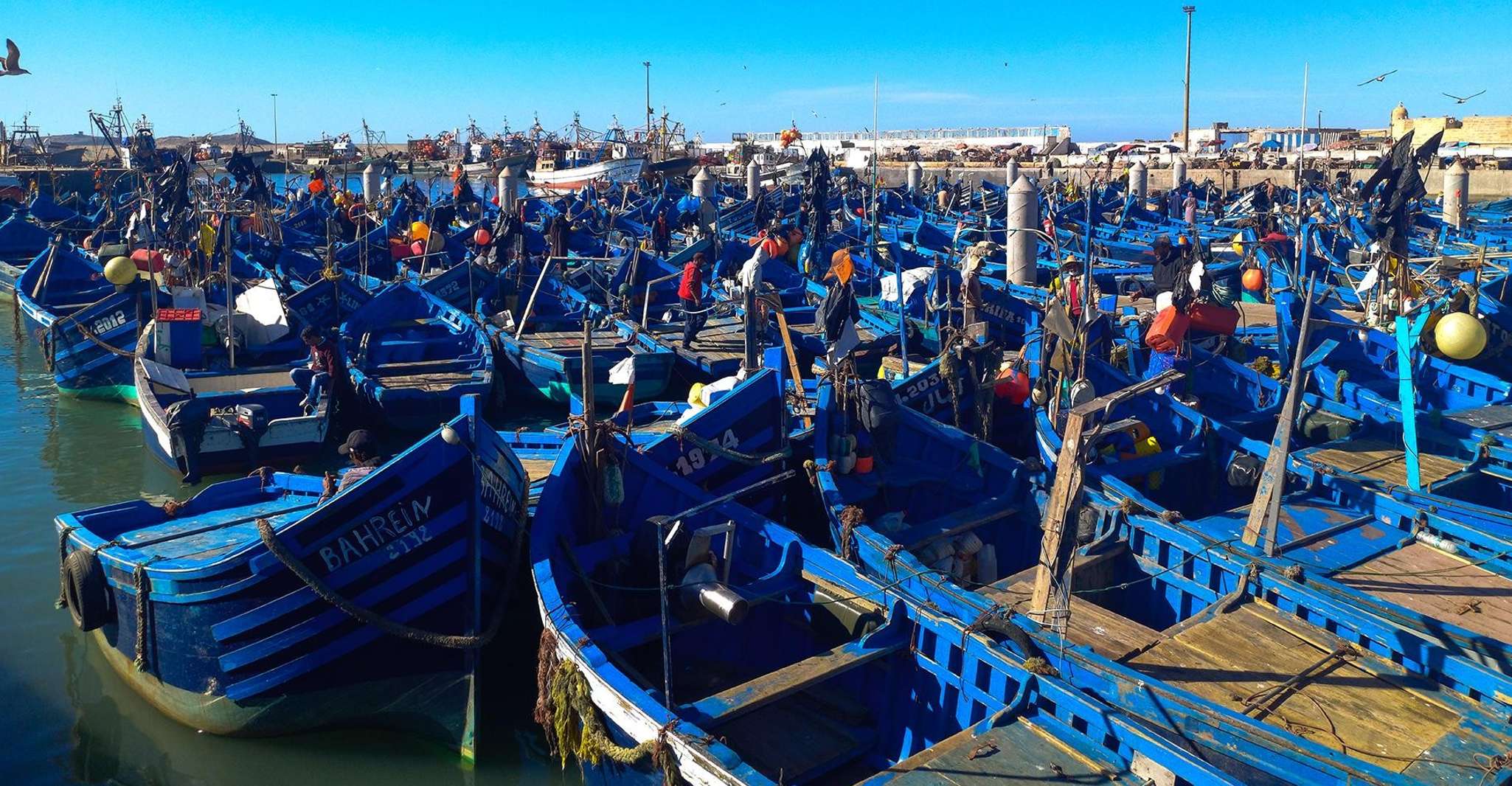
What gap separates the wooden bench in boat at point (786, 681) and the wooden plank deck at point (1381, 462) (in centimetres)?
593

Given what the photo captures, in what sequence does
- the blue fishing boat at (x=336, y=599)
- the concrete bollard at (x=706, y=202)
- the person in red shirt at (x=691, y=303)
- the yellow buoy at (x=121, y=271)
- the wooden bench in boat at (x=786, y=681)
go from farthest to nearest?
1. the concrete bollard at (x=706, y=202)
2. the person in red shirt at (x=691, y=303)
3. the yellow buoy at (x=121, y=271)
4. the blue fishing boat at (x=336, y=599)
5. the wooden bench in boat at (x=786, y=681)

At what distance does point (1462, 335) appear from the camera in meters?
11.3

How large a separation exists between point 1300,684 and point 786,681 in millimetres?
3484

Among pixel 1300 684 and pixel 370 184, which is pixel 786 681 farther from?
pixel 370 184

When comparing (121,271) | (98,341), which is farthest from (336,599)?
(98,341)

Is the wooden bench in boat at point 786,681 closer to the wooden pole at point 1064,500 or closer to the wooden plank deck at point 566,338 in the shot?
the wooden pole at point 1064,500

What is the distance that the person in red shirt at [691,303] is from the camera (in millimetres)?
19391

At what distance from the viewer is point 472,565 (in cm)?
909

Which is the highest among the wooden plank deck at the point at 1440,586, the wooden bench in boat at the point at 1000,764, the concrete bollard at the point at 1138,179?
the concrete bollard at the point at 1138,179

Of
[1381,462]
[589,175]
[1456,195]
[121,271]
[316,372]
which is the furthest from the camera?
[589,175]

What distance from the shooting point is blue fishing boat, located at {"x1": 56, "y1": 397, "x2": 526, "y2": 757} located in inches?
332

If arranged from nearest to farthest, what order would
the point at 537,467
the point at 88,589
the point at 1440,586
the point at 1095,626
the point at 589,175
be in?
the point at 1095,626
the point at 1440,586
the point at 88,589
the point at 537,467
the point at 589,175

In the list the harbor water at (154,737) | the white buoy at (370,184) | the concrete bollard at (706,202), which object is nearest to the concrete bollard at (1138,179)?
the concrete bollard at (706,202)

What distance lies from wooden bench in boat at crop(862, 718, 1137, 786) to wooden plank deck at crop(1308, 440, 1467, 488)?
583cm
